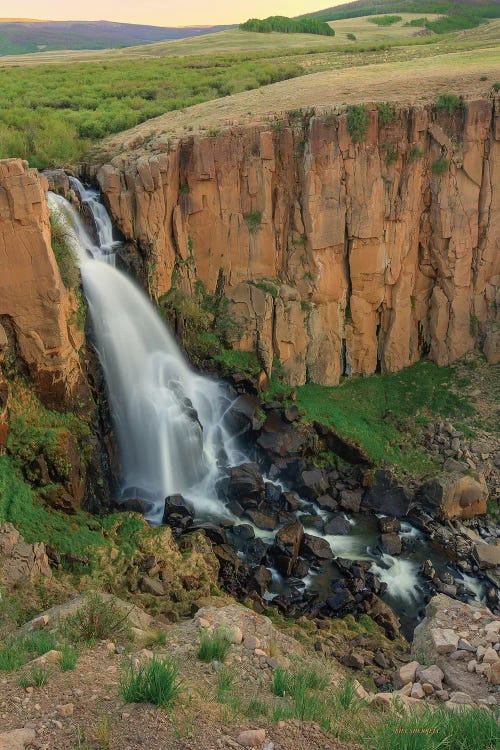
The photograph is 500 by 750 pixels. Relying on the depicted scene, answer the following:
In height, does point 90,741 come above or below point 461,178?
below

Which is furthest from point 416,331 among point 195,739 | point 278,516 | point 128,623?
point 195,739

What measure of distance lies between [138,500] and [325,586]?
5179mm

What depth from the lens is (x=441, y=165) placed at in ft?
70.1

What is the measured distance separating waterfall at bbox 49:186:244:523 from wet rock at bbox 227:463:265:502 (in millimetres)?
529

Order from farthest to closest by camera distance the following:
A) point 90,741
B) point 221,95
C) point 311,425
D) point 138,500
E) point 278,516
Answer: point 221,95, point 311,425, point 278,516, point 138,500, point 90,741

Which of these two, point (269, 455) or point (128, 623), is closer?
point (128, 623)

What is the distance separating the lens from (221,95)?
31.6m

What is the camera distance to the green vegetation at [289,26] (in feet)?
193

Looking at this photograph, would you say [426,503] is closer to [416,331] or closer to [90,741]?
[416,331]

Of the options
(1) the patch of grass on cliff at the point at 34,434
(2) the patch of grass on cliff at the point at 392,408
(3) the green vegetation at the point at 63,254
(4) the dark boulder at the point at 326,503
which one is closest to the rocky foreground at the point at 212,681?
(1) the patch of grass on cliff at the point at 34,434

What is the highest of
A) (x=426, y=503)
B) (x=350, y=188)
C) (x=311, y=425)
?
(x=350, y=188)

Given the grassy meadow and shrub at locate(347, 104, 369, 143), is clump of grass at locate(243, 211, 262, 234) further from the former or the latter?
the grassy meadow

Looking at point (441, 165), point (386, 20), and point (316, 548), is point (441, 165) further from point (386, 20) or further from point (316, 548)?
point (386, 20)

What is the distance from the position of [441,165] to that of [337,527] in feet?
42.1
